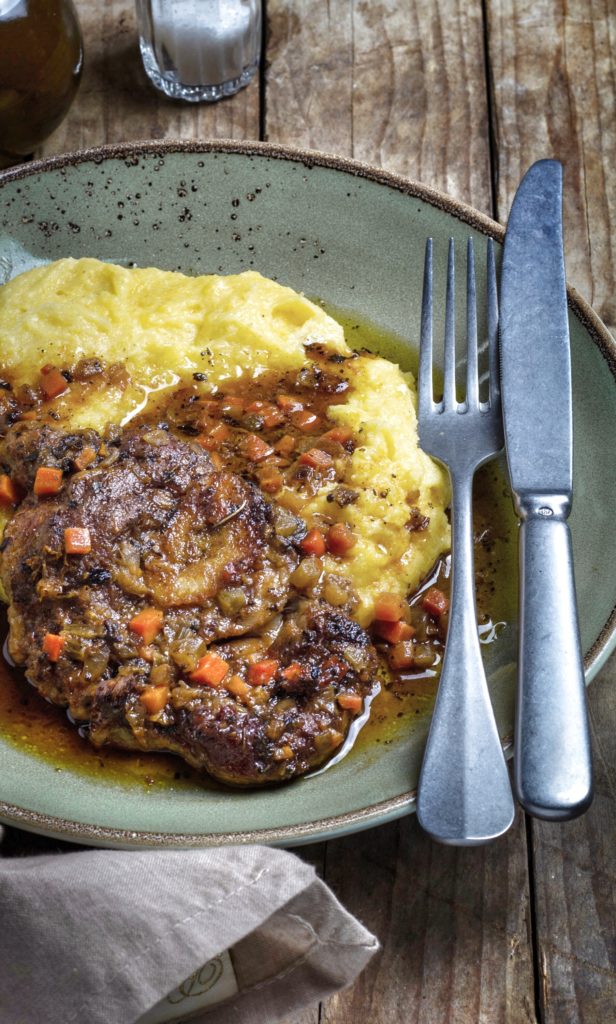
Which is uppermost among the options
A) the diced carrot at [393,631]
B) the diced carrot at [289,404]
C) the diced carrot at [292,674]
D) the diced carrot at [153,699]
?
the diced carrot at [289,404]

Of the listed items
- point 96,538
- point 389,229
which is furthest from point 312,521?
point 389,229

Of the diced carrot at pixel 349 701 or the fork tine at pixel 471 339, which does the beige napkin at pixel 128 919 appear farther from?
the fork tine at pixel 471 339

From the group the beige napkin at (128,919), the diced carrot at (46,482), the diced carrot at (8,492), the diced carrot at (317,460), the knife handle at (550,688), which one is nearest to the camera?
the beige napkin at (128,919)

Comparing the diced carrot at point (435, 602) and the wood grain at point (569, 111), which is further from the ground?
the wood grain at point (569, 111)

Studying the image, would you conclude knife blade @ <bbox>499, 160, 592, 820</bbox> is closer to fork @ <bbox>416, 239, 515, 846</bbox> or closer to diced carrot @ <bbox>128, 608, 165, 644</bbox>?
fork @ <bbox>416, 239, 515, 846</bbox>

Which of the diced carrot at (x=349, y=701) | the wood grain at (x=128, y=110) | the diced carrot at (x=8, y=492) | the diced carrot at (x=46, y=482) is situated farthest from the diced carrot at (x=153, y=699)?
the wood grain at (x=128, y=110)

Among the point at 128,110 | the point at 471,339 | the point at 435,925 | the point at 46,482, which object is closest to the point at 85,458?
the point at 46,482

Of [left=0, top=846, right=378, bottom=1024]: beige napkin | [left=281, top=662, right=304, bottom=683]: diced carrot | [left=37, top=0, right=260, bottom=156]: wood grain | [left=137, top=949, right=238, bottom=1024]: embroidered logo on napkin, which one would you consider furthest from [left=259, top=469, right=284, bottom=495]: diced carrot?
[left=37, top=0, right=260, bottom=156]: wood grain
